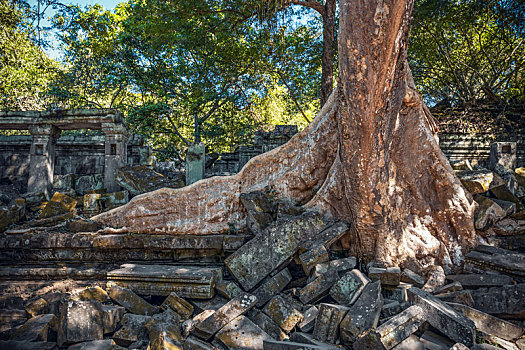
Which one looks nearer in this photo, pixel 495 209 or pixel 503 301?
pixel 503 301

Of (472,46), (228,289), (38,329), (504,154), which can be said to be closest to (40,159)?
(38,329)

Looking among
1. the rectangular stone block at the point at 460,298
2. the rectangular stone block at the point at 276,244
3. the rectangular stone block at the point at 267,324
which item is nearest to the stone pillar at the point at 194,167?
the rectangular stone block at the point at 276,244

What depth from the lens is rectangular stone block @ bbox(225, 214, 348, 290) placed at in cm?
324

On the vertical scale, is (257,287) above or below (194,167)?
below

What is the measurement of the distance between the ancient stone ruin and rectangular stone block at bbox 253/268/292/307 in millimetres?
10

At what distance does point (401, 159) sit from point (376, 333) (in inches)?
80.1

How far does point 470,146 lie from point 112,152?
7.20 m

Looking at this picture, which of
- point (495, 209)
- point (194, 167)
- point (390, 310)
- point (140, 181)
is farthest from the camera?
point (194, 167)

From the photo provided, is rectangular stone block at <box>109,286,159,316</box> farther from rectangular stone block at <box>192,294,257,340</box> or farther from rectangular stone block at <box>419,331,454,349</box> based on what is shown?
rectangular stone block at <box>419,331,454,349</box>

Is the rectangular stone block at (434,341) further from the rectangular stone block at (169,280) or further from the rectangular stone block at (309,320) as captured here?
the rectangular stone block at (169,280)

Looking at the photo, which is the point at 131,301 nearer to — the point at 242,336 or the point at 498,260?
the point at 242,336

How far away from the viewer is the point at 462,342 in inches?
89.8

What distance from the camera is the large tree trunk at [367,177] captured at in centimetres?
274

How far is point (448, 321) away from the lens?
234 cm
